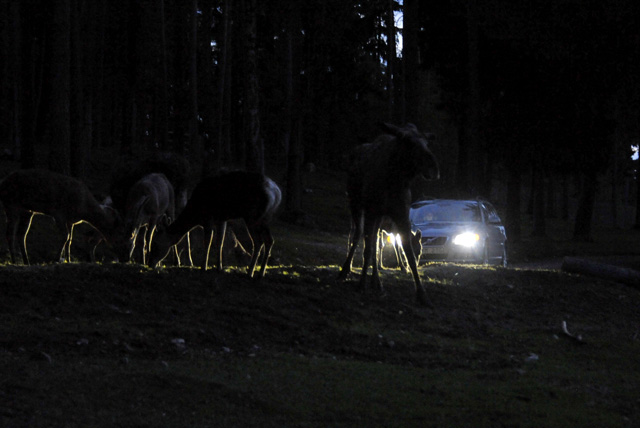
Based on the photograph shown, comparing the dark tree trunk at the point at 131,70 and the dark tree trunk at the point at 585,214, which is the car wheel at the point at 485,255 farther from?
the dark tree trunk at the point at 131,70

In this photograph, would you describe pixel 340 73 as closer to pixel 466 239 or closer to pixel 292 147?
pixel 292 147

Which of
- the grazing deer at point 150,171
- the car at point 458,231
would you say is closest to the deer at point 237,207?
the grazing deer at point 150,171

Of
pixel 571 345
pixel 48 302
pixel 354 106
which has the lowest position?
pixel 571 345

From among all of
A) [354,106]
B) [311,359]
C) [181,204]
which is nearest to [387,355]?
[311,359]

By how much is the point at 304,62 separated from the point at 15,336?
1635 inches

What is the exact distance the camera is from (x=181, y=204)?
63.1 ft

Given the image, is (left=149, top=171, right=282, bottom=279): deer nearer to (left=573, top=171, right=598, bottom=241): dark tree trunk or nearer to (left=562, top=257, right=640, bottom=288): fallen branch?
(left=562, top=257, right=640, bottom=288): fallen branch

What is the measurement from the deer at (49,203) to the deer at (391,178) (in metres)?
4.35

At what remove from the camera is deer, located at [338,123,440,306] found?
13.8 m

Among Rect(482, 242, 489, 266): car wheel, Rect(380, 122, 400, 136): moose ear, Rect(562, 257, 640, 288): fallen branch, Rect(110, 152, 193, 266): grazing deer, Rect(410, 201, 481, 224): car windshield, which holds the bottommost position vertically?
Rect(562, 257, 640, 288): fallen branch

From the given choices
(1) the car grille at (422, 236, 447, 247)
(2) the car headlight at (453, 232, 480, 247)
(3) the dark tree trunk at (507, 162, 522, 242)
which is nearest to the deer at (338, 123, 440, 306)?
(1) the car grille at (422, 236, 447, 247)

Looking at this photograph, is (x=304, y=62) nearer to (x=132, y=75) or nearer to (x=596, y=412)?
(x=132, y=75)

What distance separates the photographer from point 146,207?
1491 cm

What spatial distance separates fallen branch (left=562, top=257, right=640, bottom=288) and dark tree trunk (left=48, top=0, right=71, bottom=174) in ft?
41.9
